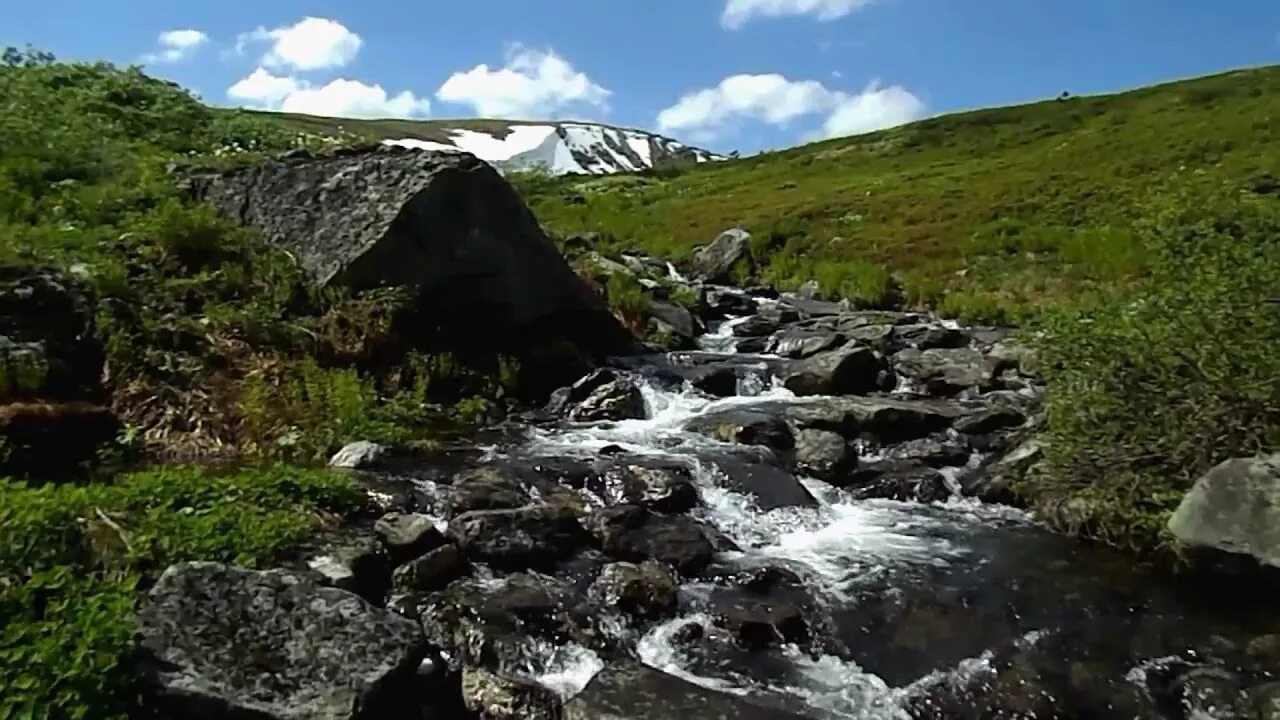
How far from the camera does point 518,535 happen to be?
9.96m

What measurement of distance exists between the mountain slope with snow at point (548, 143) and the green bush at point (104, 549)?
126 meters

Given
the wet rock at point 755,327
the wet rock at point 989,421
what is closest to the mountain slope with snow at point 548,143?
the wet rock at point 755,327

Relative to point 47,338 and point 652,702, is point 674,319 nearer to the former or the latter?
point 47,338

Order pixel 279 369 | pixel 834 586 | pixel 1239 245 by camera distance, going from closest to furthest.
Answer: pixel 834 586 < pixel 1239 245 < pixel 279 369

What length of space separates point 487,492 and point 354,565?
8.74 ft

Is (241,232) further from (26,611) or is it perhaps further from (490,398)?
(26,611)

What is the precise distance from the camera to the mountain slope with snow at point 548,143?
14512 centimetres

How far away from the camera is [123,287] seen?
1482cm

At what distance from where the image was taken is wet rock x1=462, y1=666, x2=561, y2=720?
279 inches

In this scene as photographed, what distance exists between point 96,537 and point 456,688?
10.7 ft

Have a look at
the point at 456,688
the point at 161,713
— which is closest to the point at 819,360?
the point at 456,688

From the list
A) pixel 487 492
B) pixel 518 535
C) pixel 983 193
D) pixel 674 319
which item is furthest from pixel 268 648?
pixel 983 193

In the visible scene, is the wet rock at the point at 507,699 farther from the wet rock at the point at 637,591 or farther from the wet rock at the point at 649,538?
the wet rock at the point at 649,538

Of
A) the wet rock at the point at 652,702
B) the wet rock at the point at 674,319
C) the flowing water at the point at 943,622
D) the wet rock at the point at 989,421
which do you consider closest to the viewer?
the wet rock at the point at 652,702
